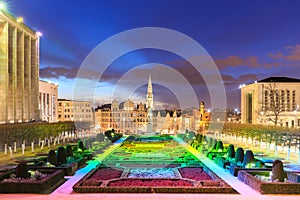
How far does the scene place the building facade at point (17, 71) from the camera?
45375 mm

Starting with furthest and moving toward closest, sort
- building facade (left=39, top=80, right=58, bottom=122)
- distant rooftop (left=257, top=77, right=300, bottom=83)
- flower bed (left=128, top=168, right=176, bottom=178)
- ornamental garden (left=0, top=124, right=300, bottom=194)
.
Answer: distant rooftop (left=257, top=77, right=300, bottom=83), building facade (left=39, top=80, right=58, bottom=122), flower bed (left=128, top=168, right=176, bottom=178), ornamental garden (left=0, top=124, right=300, bottom=194)

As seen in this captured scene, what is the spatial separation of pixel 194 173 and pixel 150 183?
4.39m

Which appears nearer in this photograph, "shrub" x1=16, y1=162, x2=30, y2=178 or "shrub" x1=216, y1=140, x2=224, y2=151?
"shrub" x1=16, y1=162, x2=30, y2=178

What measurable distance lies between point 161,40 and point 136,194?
1999 cm

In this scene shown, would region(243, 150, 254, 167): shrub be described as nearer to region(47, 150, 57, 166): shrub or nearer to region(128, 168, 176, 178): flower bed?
region(128, 168, 176, 178): flower bed

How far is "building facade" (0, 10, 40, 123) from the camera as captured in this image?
4538 cm

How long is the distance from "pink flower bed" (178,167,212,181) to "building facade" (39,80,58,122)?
58.6 metres

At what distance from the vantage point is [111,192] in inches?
582

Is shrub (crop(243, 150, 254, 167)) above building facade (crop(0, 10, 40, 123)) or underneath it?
underneath

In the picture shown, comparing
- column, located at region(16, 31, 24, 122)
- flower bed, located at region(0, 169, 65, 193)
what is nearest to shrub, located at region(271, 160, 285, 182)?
flower bed, located at region(0, 169, 65, 193)

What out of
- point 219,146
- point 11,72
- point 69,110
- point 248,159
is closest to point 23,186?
point 248,159

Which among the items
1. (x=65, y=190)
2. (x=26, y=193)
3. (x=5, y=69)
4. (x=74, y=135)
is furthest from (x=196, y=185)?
(x=74, y=135)

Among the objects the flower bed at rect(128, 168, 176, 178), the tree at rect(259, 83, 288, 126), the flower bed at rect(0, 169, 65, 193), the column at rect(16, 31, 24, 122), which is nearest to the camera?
the flower bed at rect(0, 169, 65, 193)

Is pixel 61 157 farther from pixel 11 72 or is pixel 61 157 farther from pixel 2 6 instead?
pixel 11 72
